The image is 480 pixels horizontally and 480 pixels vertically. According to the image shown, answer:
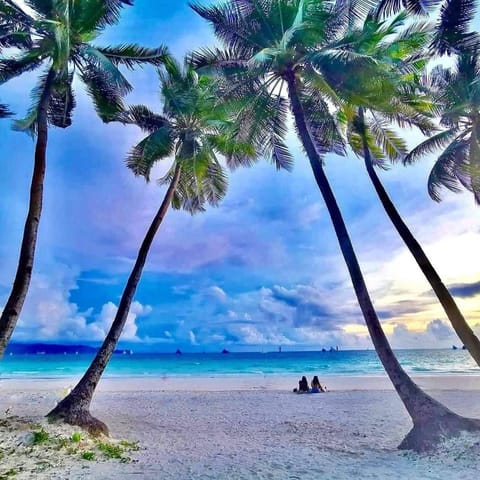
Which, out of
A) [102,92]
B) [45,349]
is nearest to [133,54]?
[102,92]

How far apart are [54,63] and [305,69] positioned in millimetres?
5676

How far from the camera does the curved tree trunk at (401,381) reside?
8.39 m

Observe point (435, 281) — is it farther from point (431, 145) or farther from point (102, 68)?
point (102, 68)

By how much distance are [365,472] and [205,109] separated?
9.39m

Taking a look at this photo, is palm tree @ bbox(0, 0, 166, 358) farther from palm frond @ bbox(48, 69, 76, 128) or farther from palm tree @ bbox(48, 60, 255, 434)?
palm tree @ bbox(48, 60, 255, 434)

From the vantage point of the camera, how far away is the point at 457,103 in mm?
10688

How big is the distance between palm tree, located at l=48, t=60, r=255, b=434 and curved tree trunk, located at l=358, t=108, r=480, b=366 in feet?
13.4

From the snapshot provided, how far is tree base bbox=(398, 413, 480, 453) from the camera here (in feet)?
27.2

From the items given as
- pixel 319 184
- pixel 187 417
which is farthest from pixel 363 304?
pixel 187 417

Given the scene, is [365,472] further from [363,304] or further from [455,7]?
[455,7]

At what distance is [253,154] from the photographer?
12.9 meters

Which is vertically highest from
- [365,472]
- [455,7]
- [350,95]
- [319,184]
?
[455,7]

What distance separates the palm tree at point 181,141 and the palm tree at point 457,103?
16.8 feet

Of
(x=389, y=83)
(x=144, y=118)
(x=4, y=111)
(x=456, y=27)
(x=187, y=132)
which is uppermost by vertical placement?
(x=456, y=27)
